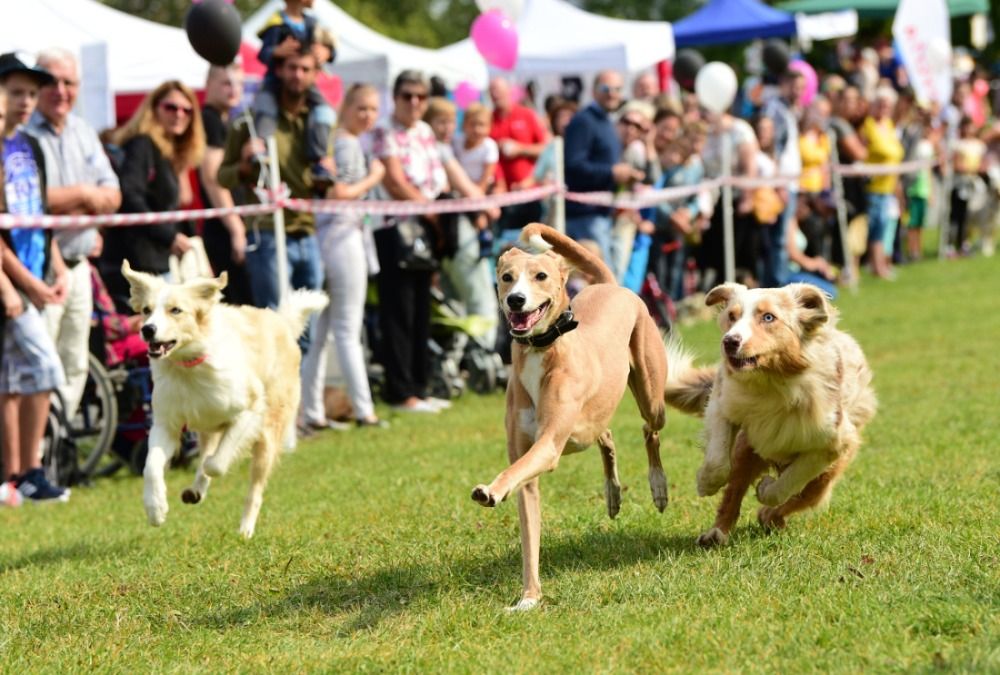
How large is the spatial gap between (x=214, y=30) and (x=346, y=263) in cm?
186

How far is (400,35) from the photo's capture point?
53.3 m

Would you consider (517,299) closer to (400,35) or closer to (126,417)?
(126,417)

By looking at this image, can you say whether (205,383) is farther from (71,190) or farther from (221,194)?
(221,194)

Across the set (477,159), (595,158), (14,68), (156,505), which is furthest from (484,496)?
(595,158)

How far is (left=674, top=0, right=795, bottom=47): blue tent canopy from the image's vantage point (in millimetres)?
25188

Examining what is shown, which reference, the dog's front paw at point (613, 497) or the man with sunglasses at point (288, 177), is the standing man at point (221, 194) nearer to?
the man with sunglasses at point (288, 177)

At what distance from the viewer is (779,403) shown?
577 cm

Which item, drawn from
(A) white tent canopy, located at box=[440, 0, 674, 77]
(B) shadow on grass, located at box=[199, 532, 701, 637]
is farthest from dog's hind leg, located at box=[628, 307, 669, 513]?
(A) white tent canopy, located at box=[440, 0, 674, 77]

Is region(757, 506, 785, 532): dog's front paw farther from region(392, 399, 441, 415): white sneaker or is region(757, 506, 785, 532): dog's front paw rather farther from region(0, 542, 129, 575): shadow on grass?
region(392, 399, 441, 415): white sneaker

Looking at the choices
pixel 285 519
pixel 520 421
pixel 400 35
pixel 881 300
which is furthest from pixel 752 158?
pixel 400 35

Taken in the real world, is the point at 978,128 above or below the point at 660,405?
above

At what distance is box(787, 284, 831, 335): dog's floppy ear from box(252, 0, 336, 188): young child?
472 centimetres

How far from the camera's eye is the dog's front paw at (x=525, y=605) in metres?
5.11

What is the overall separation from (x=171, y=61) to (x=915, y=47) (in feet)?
37.4
